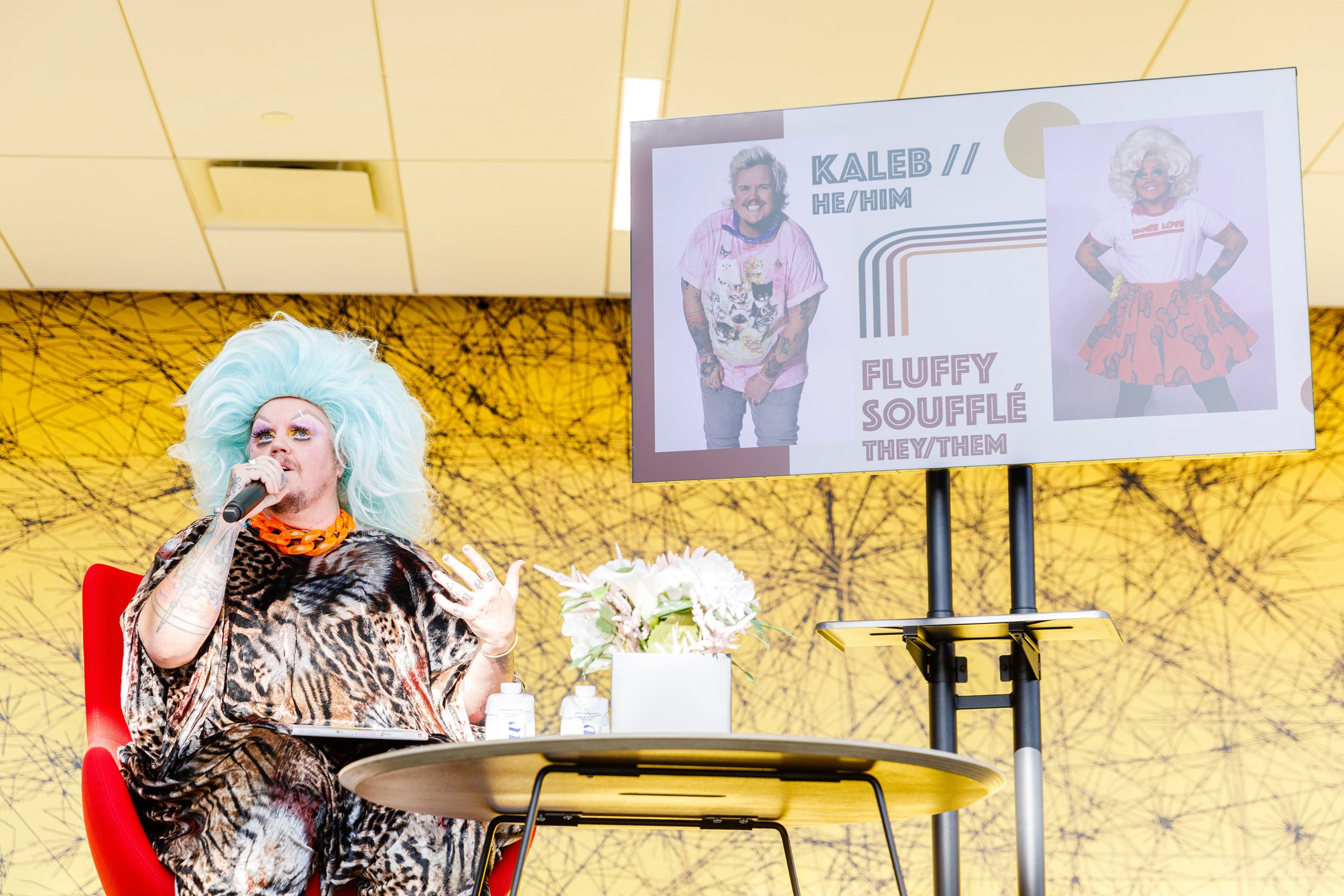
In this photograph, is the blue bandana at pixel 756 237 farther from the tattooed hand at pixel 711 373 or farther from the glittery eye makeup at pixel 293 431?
the glittery eye makeup at pixel 293 431

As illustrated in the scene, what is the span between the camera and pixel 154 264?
3959 millimetres

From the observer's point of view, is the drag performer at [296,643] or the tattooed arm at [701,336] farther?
the tattooed arm at [701,336]

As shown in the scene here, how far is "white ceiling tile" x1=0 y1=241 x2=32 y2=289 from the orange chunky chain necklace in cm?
221

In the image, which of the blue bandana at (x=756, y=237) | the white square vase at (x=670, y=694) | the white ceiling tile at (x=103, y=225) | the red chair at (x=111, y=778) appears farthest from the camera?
the white ceiling tile at (x=103, y=225)

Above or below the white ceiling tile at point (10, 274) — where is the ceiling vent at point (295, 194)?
above

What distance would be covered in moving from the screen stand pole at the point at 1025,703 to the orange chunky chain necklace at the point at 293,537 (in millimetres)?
1184

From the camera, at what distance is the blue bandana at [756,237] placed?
87.5 inches

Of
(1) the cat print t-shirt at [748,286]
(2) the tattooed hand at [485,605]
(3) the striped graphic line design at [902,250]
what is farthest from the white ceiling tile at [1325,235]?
(2) the tattooed hand at [485,605]

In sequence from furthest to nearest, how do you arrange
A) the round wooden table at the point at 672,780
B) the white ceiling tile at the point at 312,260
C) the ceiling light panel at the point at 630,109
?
the white ceiling tile at the point at 312,260
the ceiling light panel at the point at 630,109
the round wooden table at the point at 672,780

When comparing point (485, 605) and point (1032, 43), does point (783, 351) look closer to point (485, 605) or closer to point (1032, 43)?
point (485, 605)

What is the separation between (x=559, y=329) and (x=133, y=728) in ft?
8.08

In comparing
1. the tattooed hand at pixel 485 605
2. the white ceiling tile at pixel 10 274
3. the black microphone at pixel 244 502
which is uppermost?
the white ceiling tile at pixel 10 274

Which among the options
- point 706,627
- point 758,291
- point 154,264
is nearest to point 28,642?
point 154,264

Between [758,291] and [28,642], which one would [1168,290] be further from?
[28,642]
